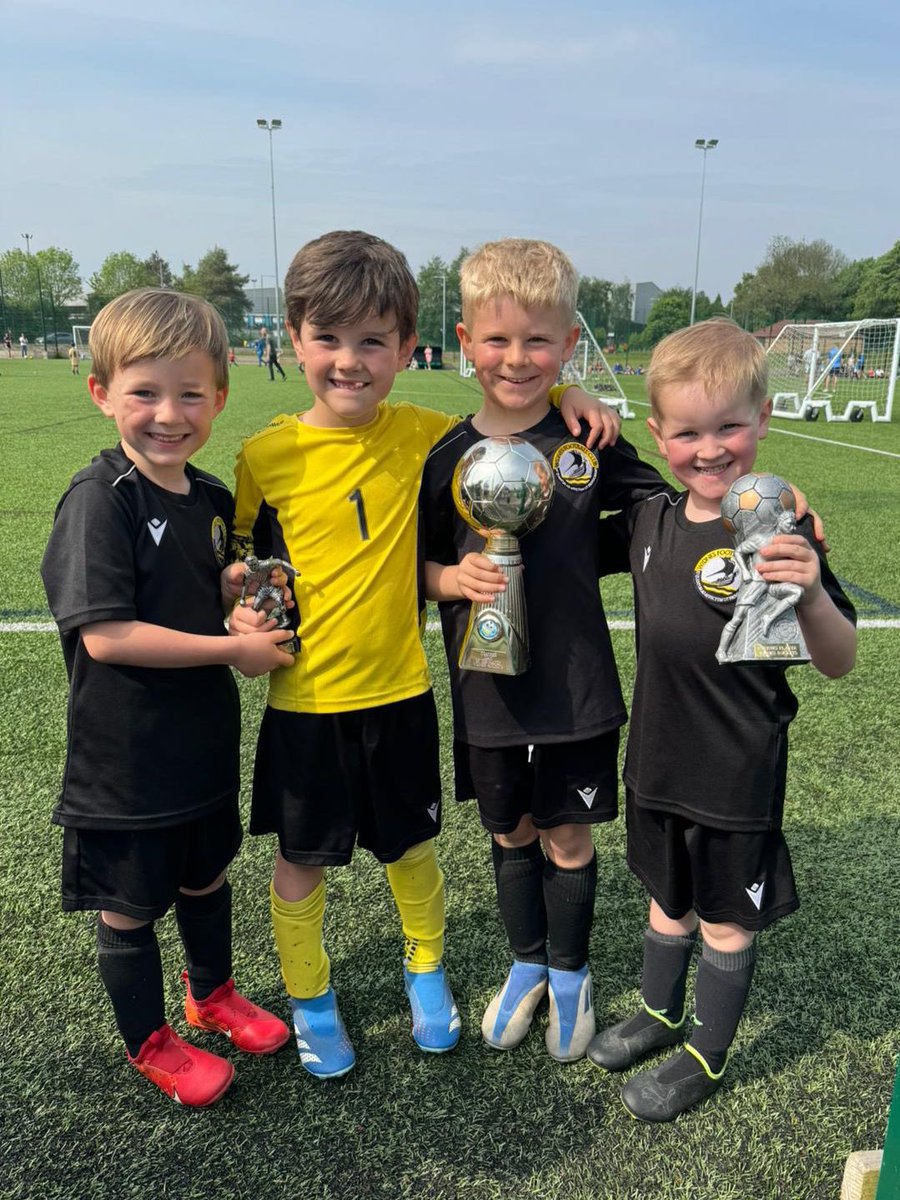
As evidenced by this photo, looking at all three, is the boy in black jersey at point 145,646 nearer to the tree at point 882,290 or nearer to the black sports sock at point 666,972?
the black sports sock at point 666,972

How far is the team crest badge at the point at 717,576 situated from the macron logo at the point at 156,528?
1038 millimetres

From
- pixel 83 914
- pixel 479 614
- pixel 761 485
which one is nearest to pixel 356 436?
pixel 479 614

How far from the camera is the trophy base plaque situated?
67.6 inches

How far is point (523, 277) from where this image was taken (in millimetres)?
1789

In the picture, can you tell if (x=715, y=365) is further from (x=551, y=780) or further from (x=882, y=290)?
(x=882, y=290)

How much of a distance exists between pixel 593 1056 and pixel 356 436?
149 cm

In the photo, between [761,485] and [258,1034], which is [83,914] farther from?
[761,485]

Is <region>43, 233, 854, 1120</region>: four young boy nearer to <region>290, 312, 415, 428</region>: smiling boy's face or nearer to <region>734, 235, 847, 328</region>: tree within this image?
<region>290, 312, 415, 428</region>: smiling boy's face

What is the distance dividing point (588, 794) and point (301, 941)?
74 cm

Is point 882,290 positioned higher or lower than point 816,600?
higher

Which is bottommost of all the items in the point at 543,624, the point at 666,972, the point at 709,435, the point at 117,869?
the point at 666,972

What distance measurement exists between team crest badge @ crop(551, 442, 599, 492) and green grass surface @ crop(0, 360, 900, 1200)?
1.27 meters

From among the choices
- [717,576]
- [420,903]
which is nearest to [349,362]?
[717,576]

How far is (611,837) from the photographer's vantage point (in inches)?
110
